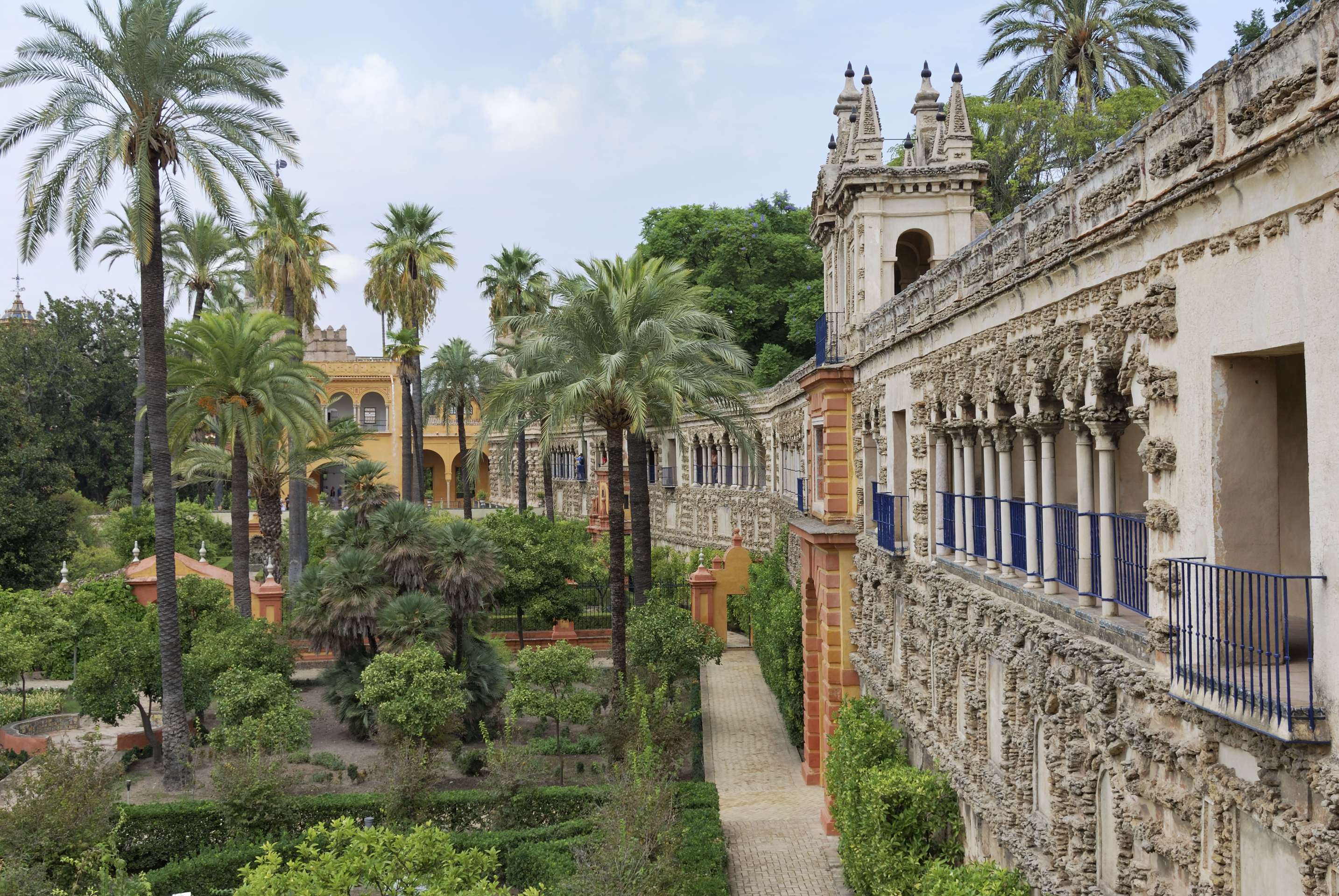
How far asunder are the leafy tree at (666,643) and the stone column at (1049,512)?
1342 centimetres

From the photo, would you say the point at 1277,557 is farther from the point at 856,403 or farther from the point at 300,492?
the point at 300,492

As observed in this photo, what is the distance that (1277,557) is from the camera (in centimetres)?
623

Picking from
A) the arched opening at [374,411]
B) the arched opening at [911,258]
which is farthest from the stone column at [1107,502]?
the arched opening at [374,411]

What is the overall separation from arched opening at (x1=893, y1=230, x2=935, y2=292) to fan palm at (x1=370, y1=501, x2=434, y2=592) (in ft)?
37.3

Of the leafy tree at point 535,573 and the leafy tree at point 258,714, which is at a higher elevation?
the leafy tree at point 535,573

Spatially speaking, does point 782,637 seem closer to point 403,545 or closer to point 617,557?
point 617,557

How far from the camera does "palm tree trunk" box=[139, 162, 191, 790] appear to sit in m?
19.4

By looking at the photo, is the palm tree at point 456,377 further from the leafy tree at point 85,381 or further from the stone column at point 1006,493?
the stone column at point 1006,493

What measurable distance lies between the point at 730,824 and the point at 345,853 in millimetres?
9848

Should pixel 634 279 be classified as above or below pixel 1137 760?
above

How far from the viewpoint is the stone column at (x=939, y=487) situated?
41.7ft

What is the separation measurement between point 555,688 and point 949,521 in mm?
10176

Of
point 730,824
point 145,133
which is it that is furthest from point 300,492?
point 730,824

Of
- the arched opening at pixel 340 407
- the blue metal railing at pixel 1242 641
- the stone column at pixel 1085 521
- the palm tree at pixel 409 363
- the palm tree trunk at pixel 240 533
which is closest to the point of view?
the blue metal railing at pixel 1242 641
